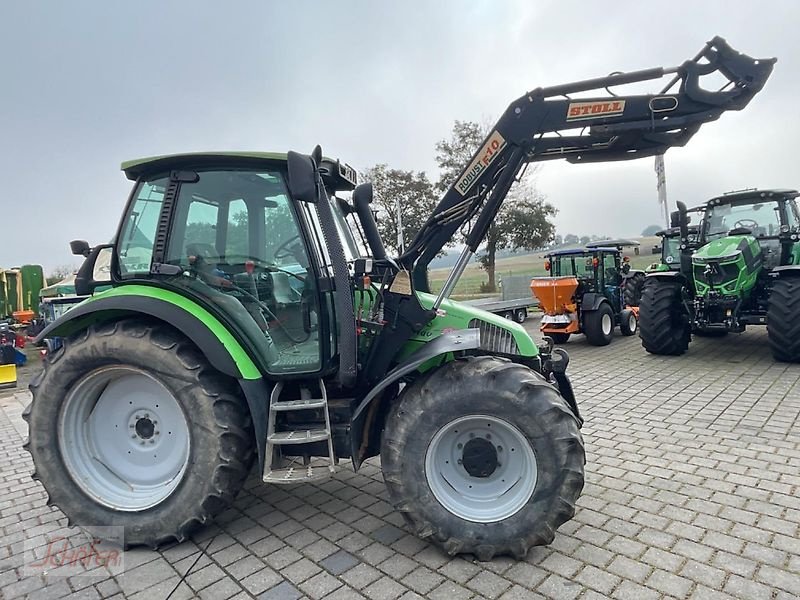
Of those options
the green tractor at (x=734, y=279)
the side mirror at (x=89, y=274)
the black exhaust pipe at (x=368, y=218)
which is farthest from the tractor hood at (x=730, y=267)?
the side mirror at (x=89, y=274)

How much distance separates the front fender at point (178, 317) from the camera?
10.1ft

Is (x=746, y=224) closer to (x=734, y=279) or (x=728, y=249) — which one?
(x=728, y=249)

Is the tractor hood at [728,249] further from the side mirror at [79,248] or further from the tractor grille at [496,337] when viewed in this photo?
the side mirror at [79,248]

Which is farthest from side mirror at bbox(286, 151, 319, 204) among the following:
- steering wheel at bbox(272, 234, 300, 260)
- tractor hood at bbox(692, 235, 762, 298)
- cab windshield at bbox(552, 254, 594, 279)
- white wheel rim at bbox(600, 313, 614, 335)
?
cab windshield at bbox(552, 254, 594, 279)

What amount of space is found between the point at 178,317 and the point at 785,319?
814cm

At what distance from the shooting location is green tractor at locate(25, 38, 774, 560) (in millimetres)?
2904

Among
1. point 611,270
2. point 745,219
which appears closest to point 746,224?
point 745,219

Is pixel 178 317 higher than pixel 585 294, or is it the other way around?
pixel 178 317

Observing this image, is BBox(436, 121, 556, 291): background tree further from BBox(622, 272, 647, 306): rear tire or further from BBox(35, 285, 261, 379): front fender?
BBox(35, 285, 261, 379): front fender

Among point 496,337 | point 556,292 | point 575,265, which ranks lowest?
point 556,292

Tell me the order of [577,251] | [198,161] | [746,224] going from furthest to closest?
[577,251] → [746,224] → [198,161]

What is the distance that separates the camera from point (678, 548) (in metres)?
2.88

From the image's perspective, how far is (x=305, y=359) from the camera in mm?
3287

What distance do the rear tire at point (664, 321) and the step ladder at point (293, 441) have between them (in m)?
7.30
